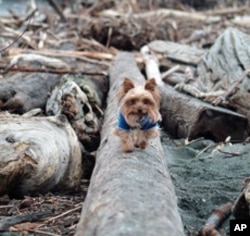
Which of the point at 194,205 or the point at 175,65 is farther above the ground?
the point at 175,65

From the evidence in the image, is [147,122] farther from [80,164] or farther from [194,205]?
[80,164]

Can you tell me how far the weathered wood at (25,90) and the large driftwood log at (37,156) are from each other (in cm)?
135

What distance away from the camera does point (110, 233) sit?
3770mm

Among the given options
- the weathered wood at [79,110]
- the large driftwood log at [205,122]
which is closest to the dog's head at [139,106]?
the weathered wood at [79,110]

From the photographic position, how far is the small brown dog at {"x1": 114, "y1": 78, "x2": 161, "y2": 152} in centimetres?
530

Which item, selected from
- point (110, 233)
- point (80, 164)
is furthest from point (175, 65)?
point (110, 233)

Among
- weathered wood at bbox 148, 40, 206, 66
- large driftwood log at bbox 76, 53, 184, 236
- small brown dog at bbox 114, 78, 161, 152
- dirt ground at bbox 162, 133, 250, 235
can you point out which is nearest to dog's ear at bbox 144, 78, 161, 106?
small brown dog at bbox 114, 78, 161, 152

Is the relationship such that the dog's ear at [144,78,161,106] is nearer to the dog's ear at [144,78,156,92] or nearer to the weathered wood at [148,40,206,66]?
the dog's ear at [144,78,156,92]

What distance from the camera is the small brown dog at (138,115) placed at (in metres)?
5.30

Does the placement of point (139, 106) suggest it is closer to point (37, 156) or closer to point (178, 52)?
point (37, 156)

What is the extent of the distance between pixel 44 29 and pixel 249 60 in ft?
24.1

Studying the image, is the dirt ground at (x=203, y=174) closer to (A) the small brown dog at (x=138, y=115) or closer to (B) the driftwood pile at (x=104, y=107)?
(B) the driftwood pile at (x=104, y=107)

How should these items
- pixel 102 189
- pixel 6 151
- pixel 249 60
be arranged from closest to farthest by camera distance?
pixel 102 189 → pixel 6 151 → pixel 249 60

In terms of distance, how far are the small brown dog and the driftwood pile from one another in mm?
142
